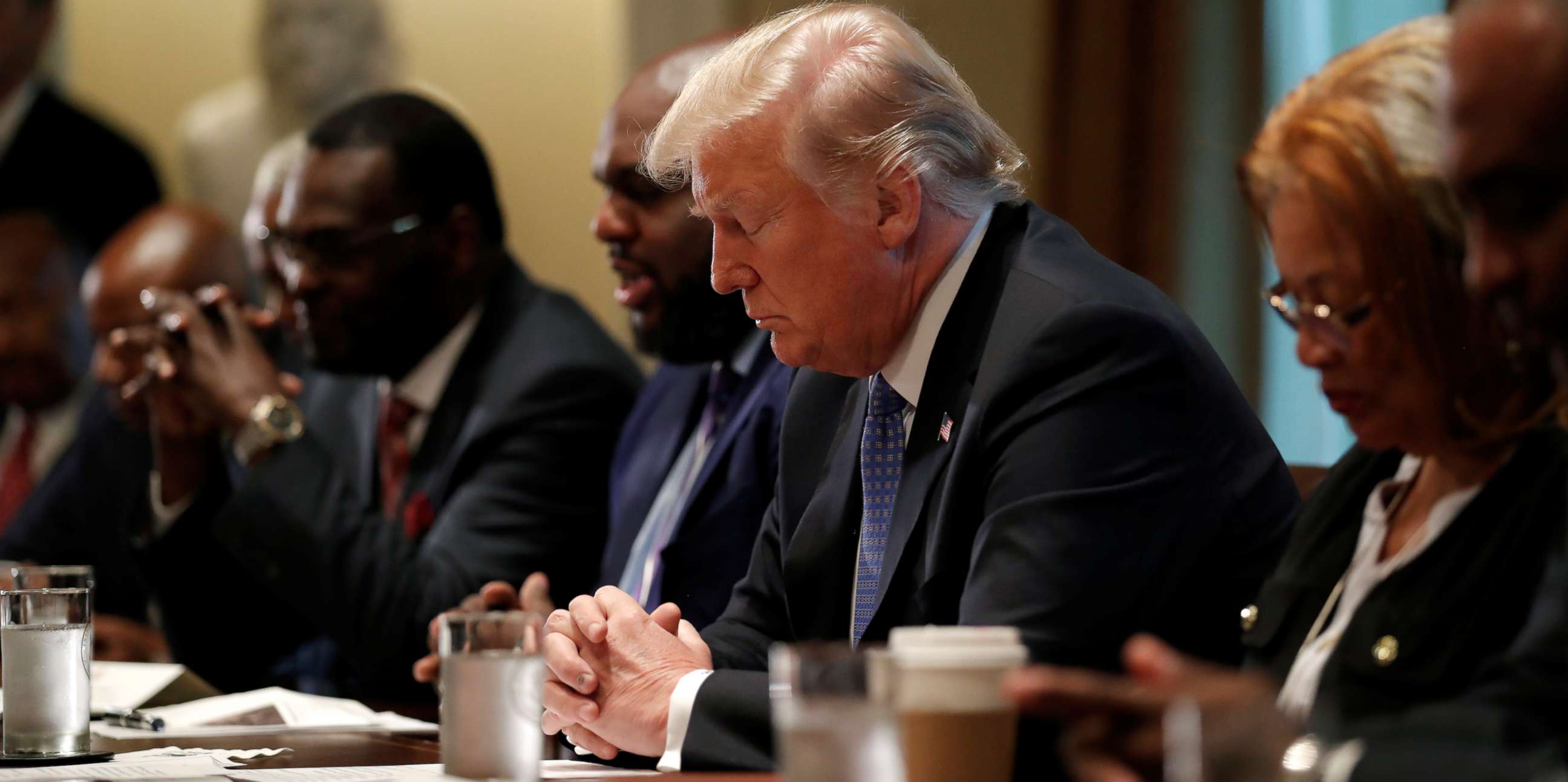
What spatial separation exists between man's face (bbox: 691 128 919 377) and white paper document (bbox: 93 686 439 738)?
71cm

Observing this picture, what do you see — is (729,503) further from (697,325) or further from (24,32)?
(24,32)

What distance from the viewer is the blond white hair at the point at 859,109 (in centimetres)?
210

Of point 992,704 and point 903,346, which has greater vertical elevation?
point 903,346

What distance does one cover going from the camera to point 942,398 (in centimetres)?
199

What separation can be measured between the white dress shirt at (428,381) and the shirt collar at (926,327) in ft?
5.10

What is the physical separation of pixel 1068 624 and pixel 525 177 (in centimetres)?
359

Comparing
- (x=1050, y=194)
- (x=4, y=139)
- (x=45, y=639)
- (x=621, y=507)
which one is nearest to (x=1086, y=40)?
(x=1050, y=194)

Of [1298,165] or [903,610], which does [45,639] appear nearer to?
[903,610]

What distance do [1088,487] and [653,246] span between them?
1385 millimetres

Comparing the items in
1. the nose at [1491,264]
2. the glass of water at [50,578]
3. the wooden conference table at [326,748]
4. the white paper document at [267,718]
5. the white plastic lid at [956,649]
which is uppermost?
the nose at [1491,264]

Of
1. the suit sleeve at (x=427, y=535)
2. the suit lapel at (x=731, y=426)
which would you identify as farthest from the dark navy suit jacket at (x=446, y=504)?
the suit lapel at (x=731, y=426)

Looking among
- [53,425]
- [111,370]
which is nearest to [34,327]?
[53,425]

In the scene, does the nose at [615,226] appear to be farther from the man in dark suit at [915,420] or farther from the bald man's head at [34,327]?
the bald man's head at [34,327]

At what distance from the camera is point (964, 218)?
2160 millimetres
